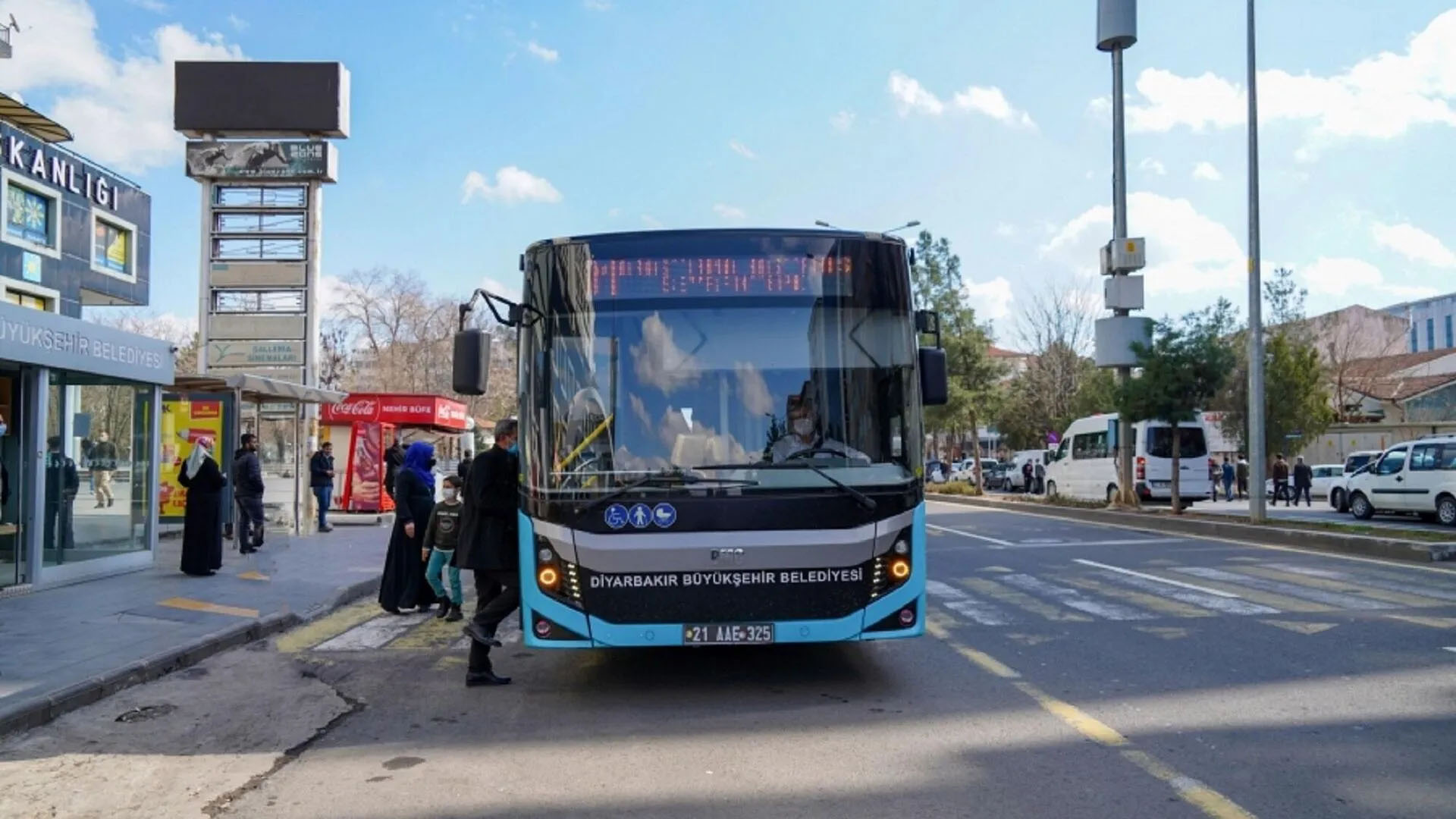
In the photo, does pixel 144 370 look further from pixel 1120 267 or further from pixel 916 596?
pixel 1120 267

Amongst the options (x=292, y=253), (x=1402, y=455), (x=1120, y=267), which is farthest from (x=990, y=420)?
(x=292, y=253)

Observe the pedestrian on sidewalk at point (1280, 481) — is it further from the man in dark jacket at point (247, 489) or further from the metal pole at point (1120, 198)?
the man in dark jacket at point (247, 489)

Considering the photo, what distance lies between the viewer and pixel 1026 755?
569cm

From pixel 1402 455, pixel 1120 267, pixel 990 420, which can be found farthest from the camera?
pixel 990 420

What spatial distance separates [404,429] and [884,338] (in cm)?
2776

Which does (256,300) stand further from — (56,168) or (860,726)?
(860,726)

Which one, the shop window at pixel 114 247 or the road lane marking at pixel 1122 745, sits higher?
the shop window at pixel 114 247

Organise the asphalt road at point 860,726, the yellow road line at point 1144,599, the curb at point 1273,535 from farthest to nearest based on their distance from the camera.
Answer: the curb at point 1273,535 → the yellow road line at point 1144,599 → the asphalt road at point 860,726

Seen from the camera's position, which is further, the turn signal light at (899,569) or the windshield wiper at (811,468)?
Result: the turn signal light at (899,569)

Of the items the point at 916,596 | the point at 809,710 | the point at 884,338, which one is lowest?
the point at 809,710

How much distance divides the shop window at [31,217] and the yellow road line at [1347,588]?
71.6ft

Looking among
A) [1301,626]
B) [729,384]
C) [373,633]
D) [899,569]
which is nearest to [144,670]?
[373,633]

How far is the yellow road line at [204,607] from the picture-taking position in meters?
10.8

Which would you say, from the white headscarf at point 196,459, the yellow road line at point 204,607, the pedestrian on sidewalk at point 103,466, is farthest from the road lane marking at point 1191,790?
the pedestrian on sidewalk at point 103,466
